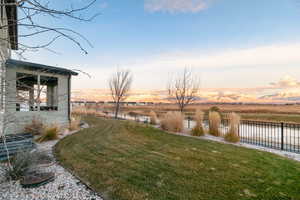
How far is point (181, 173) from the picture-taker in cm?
305

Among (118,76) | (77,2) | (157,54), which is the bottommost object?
(77,2)

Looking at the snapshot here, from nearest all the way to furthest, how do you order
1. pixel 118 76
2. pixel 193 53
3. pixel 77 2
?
pixel 77 2 → pixel 193 53 → pixel 118 76

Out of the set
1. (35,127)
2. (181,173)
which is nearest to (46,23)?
(181,173)

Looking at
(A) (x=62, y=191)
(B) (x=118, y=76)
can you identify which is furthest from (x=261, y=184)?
(B) (x=118, y=76)

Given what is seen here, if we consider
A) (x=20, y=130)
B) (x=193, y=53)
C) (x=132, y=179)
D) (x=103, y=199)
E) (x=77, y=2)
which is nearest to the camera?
(x=77, y=2)

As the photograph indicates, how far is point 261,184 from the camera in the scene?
2.67 metres

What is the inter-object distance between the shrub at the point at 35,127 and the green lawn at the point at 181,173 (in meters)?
2.57

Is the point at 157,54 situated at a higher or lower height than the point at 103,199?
higher

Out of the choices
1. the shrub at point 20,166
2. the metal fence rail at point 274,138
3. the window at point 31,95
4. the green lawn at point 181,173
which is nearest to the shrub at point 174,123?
the metal fence rail at point 274,138

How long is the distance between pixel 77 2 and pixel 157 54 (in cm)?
1154

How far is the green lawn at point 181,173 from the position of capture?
2.43 m

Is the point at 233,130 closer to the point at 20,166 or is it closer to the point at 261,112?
the point at 20,166

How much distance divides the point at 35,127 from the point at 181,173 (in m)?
6.80

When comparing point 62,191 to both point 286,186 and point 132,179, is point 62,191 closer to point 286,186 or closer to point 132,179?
point 132,179
